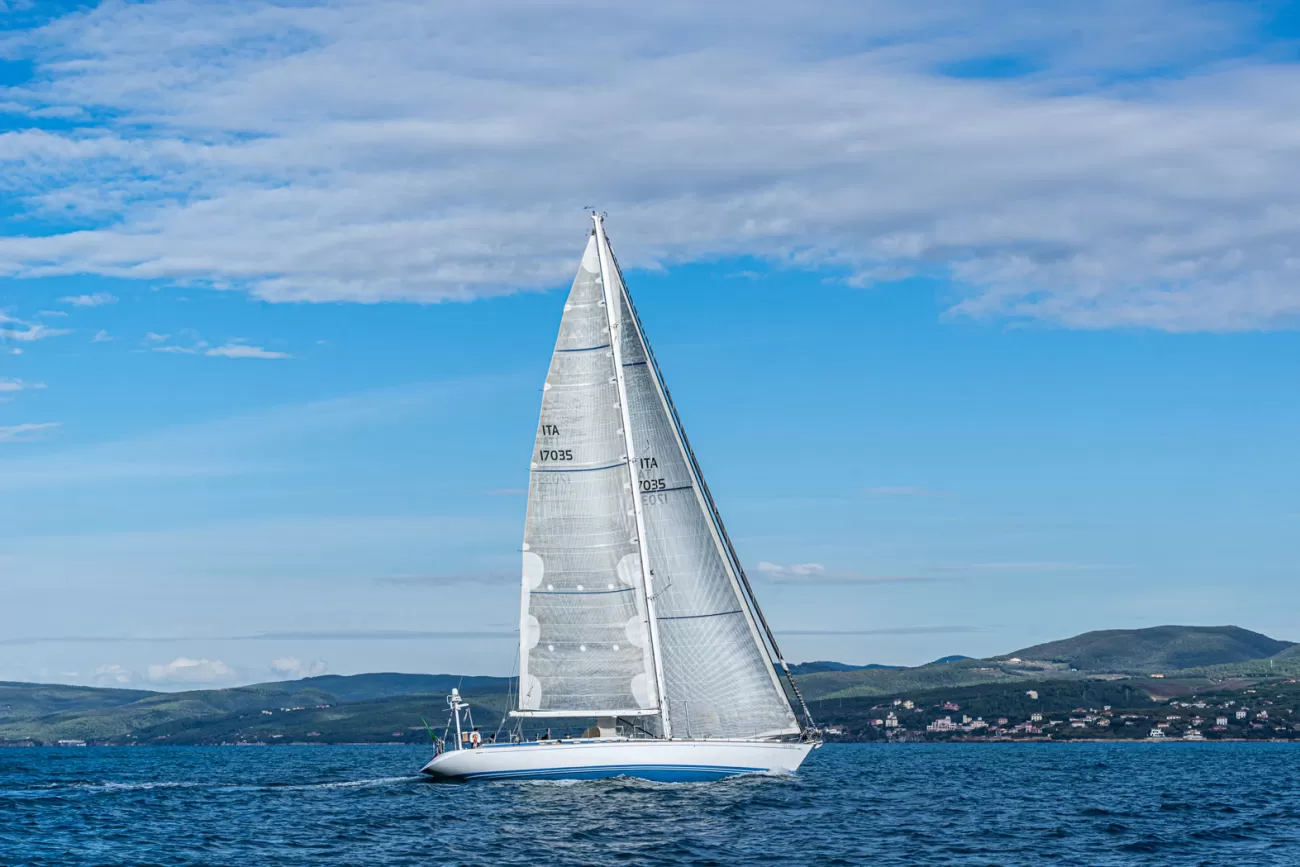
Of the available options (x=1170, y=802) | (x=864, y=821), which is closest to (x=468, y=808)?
(x=864, y=821)

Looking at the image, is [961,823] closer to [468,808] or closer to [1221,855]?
[1221,855]

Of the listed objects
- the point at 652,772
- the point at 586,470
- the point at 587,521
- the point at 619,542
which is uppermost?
the point at 586,470

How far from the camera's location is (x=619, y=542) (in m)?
61.3

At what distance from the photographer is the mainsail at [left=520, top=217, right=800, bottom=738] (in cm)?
6066

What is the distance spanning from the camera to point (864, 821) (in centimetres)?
5706

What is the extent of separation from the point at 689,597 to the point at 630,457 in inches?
248

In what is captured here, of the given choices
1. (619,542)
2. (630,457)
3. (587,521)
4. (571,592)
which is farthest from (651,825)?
(630,457)

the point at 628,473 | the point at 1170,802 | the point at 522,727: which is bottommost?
the point at 1170,802

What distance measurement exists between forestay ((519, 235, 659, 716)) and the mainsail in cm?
4

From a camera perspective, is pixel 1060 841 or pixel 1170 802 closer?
pixel 1060 841

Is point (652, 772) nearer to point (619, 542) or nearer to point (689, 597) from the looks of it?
point (689, 597)

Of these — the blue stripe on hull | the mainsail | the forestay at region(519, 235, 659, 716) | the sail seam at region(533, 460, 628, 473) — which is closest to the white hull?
the blue stripe on hull

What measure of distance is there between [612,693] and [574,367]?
1368 centimetres

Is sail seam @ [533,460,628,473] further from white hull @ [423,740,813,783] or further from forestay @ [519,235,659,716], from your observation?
white hull @ [423,740,813,783]
